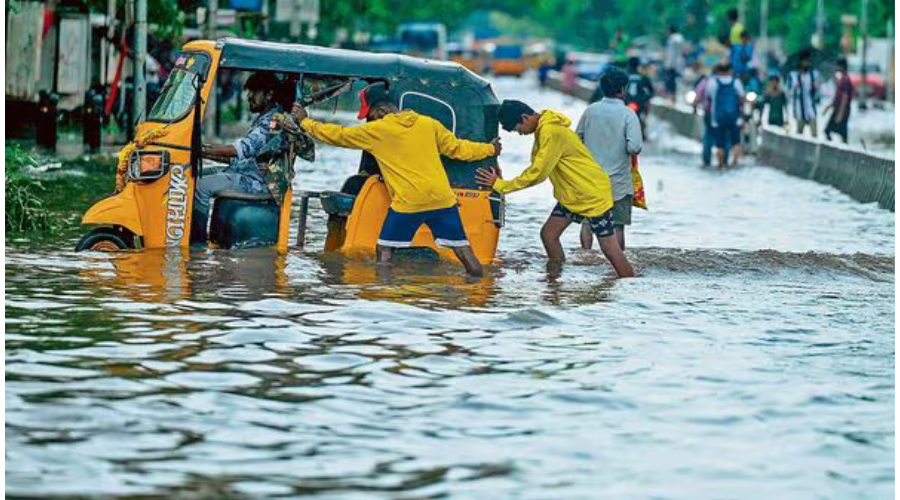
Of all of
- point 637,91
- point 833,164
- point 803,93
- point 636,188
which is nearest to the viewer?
point 636,188

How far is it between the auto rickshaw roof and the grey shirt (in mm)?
1354

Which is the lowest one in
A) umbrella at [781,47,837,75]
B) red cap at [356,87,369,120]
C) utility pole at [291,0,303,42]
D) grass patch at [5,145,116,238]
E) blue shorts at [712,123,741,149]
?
grass patch at [5,145,116,238]


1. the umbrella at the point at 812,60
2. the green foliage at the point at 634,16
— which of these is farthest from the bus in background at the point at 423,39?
the umbrella at the point at 812,60

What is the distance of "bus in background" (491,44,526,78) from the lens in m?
113

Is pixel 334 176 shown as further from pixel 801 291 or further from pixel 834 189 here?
pixel 801 291

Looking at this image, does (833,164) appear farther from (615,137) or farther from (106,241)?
(106,241)

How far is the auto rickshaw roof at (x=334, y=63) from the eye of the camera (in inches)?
573

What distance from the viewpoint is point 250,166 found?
15.0 m

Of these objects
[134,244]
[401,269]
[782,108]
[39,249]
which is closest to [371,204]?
[401,269]

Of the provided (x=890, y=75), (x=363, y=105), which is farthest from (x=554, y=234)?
(x=890, y=75)

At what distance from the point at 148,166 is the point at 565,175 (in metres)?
2.79

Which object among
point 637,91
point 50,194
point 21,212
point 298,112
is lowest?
point 50,194

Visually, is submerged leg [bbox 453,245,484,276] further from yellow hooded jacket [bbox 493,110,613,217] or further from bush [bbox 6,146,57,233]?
bush [bbox 6,146,57,233]

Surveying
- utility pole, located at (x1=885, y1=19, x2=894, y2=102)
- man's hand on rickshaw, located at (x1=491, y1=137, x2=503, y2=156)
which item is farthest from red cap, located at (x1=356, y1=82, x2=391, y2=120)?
utility pole, located at (x1=885, y1=19, x2=894, y2=102)
